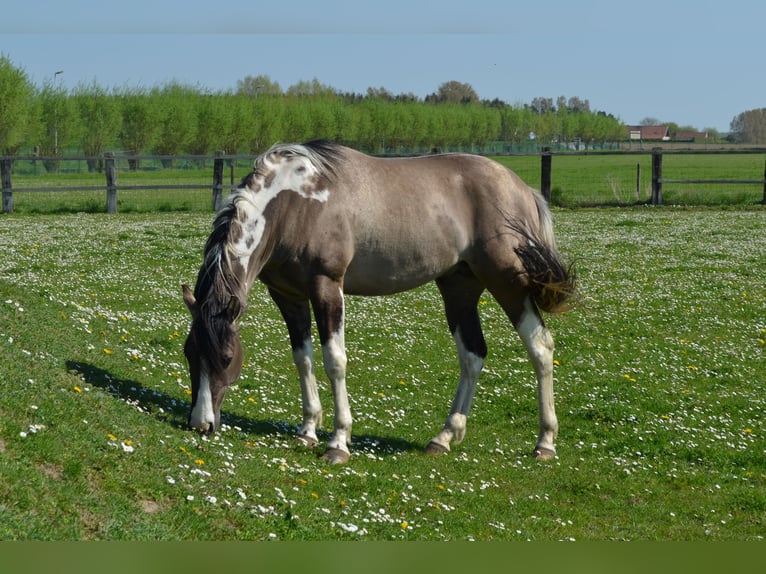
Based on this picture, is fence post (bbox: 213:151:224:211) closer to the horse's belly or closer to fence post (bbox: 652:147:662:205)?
fence post (bbox: 652:147:662:205)

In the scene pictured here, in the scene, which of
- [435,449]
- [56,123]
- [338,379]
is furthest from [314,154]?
[56,123]

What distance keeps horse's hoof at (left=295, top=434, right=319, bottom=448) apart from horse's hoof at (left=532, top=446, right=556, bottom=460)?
7.59ft

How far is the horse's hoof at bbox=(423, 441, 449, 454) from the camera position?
9.41m

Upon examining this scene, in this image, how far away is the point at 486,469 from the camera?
9.02 metres

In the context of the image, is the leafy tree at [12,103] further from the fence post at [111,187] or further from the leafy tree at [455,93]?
the leafy tree at [455,93]

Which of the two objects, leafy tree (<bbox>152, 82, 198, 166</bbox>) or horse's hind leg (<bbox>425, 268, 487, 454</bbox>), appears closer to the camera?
horse's hind leg (<bbox>425, 268, 487, 454</bbox>)

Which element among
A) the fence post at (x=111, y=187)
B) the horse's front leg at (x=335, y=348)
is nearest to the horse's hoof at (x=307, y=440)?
the horse's front leg at (x=335, y=348)

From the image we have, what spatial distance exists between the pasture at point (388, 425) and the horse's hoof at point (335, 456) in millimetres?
111

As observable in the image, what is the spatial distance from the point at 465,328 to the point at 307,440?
86.3 inches

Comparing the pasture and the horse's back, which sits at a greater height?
the horse's back

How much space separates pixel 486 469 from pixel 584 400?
10.4ft

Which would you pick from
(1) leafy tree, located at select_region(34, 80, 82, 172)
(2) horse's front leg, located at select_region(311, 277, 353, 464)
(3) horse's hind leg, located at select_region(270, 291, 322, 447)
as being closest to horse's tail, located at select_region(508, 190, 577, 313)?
(2) horse's front leg, located at select_region(311, 277, 353, 464)

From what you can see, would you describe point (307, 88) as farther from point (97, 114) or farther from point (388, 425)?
point (388, 425)

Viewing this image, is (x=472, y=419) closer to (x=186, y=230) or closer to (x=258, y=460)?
(x=258, y=460)
